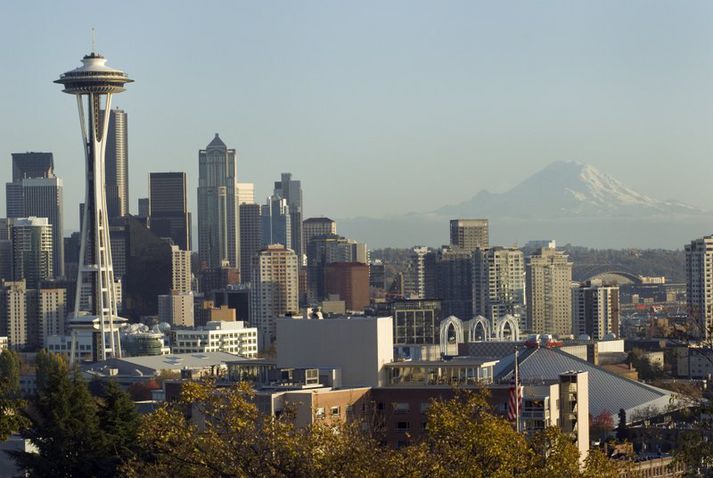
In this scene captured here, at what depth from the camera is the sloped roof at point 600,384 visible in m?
81.4

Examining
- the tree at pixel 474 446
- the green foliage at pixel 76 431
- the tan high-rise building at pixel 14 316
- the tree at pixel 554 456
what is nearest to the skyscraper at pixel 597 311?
the tan high-rise building at pixel 14 316

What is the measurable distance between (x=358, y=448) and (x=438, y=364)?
82.1 feet

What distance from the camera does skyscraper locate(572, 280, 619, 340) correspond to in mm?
175500

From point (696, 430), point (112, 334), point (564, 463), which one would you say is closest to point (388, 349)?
point (564, 463)

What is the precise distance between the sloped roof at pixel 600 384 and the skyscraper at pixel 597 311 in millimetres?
86478

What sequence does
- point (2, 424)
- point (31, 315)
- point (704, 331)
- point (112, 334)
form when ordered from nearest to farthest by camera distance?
point (704, 331)
point (2, 424)
point (112, 334)
point (31, 315)

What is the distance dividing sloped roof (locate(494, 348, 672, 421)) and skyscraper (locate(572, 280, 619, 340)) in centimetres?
8648

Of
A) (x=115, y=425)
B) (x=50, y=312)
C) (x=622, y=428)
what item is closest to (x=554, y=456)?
(x=115, y=425)

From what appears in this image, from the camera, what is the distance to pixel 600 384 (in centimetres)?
8506

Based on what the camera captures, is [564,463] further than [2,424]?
No

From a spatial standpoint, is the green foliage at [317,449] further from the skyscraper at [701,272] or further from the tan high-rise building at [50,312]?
the tan high-rise building at [50,312]

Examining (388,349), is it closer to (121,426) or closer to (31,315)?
(121,426)

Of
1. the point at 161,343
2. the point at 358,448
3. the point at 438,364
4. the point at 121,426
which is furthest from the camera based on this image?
the point at 161,343

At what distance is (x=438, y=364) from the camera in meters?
49.3
